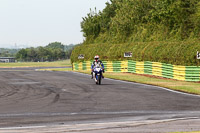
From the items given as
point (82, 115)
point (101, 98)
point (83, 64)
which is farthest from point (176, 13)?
point (82, 115)

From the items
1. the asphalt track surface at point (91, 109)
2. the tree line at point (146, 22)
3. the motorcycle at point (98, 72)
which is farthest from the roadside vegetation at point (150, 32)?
the asphalt track surface at point (91, 109)

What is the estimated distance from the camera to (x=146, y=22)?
48594 millimetres

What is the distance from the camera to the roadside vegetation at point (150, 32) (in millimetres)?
33200

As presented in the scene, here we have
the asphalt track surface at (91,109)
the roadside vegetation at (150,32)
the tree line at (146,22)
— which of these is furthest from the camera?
the tree line at (146,22)

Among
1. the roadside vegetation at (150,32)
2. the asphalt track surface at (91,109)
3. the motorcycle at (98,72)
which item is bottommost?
the asphalt track surface at (91,109)

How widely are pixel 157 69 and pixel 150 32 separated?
970cm

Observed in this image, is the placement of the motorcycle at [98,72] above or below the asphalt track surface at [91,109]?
above

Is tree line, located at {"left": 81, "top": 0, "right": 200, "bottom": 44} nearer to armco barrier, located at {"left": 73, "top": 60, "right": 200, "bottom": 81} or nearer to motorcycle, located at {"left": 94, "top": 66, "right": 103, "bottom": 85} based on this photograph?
armco barrier, located at {"left": 73, "top": 60, "right": 200, "bottom": 81}

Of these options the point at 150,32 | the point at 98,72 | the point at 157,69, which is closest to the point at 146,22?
the point at 150,32

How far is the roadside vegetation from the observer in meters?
33.2

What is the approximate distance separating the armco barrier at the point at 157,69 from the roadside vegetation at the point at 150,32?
0.44 metres

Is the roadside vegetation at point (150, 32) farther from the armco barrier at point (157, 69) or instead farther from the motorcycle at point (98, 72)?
the motorcycle at point (98, 72)

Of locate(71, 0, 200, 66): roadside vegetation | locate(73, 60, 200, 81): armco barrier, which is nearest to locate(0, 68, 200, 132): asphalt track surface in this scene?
locate(73, 60, 200, 81): armco barrier

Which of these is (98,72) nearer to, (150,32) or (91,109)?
(91,109)
